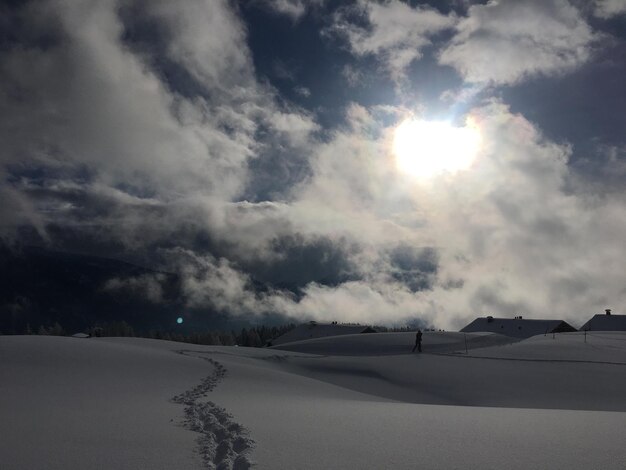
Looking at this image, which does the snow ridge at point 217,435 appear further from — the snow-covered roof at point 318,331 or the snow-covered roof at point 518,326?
Answer: the snow-covered roof at point 518,326

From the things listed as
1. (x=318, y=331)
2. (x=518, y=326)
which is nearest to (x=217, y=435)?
(x=318, y=331)

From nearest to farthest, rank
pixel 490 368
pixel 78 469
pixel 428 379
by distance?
pixel 78 469 < pixel 428 379 < pixel 490 368

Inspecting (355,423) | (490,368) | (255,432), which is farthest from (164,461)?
(490,368)

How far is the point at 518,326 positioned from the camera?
113 metres

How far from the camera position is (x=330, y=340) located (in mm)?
64688

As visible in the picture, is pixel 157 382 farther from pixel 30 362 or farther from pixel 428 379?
pixel 428 379

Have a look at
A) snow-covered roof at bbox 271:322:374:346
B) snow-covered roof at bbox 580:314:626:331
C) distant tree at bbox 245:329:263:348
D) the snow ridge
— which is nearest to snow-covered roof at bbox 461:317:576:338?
snow-covered roof at bbox 580:314:626:331

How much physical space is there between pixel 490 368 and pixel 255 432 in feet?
79.0

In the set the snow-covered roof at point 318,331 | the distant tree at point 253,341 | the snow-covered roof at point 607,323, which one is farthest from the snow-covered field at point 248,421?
the distant tree at point 253,341

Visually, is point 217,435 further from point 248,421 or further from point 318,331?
point 318,331

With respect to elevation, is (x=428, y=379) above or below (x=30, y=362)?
below

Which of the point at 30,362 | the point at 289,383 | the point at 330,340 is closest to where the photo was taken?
the point at 30,362

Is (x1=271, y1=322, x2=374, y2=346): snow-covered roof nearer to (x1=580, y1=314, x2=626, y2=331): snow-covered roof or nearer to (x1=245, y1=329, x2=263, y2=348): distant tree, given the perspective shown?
(x1=245, y1=329, x2=263, y2=348): distant tree

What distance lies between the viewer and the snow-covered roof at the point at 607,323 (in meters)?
103
